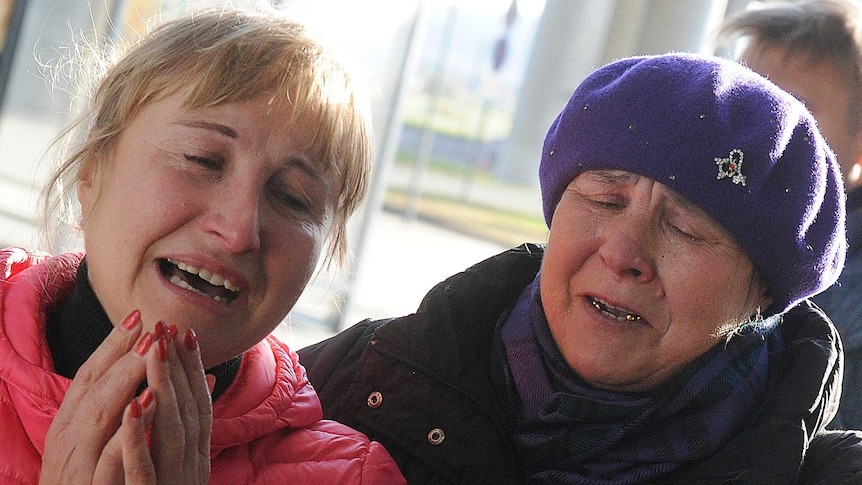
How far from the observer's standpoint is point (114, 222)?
67.0 inches

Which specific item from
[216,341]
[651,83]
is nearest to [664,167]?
[651,83]

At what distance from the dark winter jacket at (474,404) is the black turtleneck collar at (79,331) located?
18.4 inches

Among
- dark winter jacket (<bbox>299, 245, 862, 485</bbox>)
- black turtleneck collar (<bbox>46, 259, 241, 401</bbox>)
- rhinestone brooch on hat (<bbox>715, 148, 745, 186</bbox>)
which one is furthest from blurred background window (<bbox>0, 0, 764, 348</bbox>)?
rhinestone brooch on hat (<bbox>715, 148, 745, 186</bbox>)

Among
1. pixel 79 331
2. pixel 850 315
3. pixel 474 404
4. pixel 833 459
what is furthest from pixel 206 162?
pixel 850 315

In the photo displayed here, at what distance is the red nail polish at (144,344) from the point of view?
1.40 metres

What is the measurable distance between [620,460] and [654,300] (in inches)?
13.4

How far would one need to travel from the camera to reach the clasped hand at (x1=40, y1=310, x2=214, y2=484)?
136cm

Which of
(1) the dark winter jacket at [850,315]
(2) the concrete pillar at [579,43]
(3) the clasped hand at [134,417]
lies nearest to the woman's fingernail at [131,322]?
(3) the clasped hand at [134,417]

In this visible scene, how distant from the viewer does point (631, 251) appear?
1.94m

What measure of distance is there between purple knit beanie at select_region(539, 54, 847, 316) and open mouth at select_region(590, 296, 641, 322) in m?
0.25

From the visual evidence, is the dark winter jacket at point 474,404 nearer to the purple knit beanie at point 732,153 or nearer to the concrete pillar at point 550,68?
the purple knit beanie at point 732,153

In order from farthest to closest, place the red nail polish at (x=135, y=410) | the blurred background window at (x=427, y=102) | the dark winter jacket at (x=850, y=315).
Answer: the blurred background window at (x=427, y=102), the dark winter jacket at (x=850, y=315), the red nail polish at (x=135, y=410)

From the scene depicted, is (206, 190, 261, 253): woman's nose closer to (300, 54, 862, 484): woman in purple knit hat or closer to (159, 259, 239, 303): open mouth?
(159, 259, 239, 303): open mouth

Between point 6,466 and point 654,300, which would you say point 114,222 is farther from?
A: point 654,300
